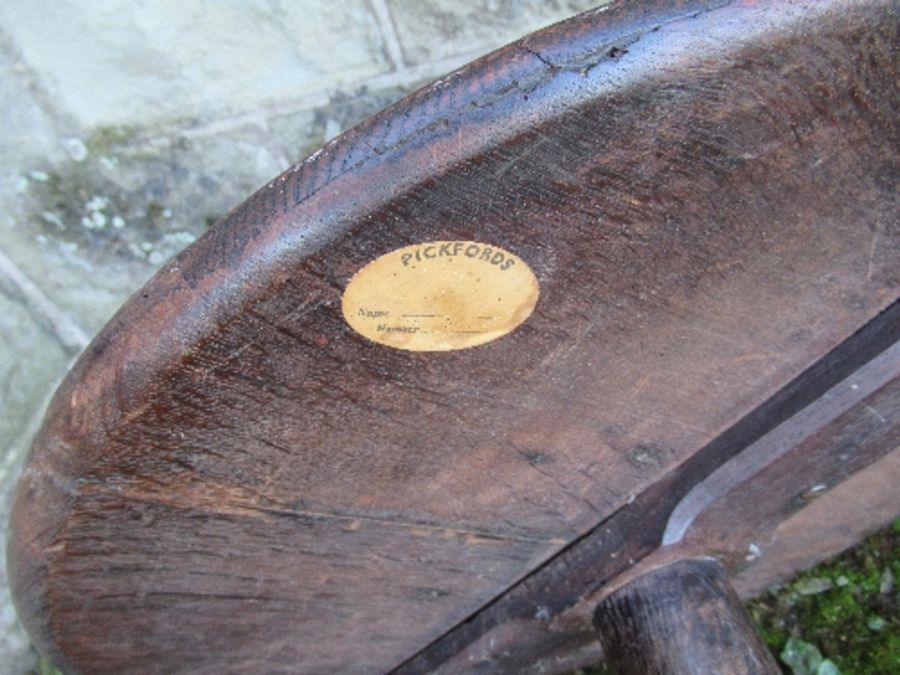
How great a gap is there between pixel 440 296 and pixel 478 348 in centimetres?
12

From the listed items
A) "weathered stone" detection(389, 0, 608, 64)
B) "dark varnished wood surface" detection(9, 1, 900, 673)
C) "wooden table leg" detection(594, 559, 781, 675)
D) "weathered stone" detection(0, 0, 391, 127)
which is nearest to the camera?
"dark varnished wood surface" detection(9, 1, 900, 673)

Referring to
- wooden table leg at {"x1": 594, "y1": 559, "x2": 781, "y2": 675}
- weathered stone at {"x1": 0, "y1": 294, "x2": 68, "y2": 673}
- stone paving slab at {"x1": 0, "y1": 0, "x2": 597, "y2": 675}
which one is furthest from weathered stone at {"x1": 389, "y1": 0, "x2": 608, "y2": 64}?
wooden table leg at {"x1": 594, "y1": 559, "x2": 781, "y2": 675}

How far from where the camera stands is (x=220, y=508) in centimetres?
114

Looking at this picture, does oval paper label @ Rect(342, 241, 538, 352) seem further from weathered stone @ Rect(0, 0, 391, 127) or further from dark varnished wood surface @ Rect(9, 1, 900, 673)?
weathered stone @ Rect(0, 0, 391, 127)

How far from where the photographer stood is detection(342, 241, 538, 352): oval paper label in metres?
0.90

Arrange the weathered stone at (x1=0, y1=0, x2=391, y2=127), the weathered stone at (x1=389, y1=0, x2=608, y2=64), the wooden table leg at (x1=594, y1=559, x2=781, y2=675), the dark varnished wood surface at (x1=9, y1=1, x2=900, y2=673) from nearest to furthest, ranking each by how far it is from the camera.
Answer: the dark varnished wood surface at (x1=9, y1=1, x2=900, y2=673), the wooden table leg at (x1=594, y1=559, x2=781, y2=675), the weathered stone at (x1=0, y1=0, x2=391, y2=127), the weathered stone at (x1=389, y1=0, x2=608, y2=64)

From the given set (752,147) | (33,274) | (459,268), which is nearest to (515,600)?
(459,268)

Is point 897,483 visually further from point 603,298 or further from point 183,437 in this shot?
point 183,437

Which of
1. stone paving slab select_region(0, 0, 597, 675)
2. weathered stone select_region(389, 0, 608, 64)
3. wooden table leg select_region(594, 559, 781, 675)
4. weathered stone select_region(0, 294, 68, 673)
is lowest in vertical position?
wooden table leg select_region(594, 559, 781, 675)

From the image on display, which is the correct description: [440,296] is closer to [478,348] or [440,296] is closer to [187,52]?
[478,348]

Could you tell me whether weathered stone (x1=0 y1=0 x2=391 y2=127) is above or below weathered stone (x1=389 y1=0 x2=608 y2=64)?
below

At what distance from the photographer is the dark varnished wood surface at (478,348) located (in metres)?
0.82

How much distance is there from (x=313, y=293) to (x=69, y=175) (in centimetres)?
140

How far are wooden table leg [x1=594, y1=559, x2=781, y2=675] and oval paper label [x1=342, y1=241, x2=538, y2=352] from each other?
27.5 inches
